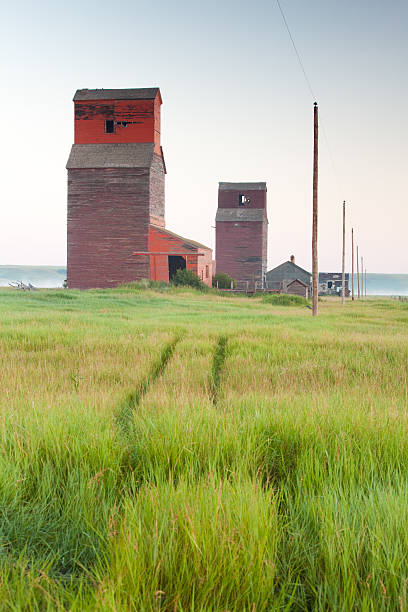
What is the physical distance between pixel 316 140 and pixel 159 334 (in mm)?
13084

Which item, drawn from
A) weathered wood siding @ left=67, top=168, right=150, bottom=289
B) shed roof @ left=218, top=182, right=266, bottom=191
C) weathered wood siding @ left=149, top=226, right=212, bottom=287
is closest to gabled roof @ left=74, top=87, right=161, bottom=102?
weathered wood siding @ left=67, top=168, right=150, bottom=289

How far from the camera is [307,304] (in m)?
32.9

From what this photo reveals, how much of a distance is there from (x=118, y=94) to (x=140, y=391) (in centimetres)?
3588

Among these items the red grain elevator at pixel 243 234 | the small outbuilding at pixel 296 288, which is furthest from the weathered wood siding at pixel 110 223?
the small outbuilding at pixel 296 288

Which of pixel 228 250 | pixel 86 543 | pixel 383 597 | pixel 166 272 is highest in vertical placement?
pixel 228 250

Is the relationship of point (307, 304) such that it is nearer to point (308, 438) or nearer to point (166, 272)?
point (166, 272)

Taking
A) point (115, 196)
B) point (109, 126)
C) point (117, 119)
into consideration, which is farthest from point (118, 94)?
point (115, 196)

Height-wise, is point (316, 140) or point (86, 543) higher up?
point (316, 140)

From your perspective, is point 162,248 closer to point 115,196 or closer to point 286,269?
point 115,196

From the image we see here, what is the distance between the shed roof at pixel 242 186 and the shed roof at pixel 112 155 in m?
25.8


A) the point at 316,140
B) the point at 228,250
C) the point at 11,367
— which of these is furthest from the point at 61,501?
the point at 228,250

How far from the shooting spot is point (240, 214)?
60.6 m

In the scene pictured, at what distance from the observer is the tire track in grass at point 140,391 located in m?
4.39

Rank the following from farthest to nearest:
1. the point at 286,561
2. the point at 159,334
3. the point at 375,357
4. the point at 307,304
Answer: the point at 307,304 → the point at 159,334 → the point at 375,357 → the point at 286,561
